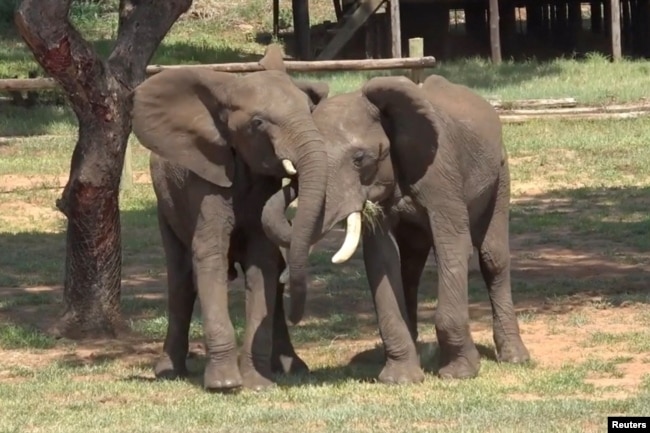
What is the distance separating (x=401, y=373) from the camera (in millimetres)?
8734

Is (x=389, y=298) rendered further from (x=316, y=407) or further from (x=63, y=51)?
(x=63, y=51)

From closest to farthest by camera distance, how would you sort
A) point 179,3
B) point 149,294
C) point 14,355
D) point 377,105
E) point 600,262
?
point 377,105
point 14,355
point 179,3
point 149,294
point 600,262

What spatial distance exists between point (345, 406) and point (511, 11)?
25.2 metres

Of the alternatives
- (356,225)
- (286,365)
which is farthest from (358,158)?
(286,365)

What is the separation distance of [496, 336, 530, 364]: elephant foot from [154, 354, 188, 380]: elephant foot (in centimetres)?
203

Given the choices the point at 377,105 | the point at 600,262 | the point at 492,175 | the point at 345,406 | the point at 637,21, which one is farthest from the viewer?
the point at 637,21

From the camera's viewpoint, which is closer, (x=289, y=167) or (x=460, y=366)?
(x=289, y=167)

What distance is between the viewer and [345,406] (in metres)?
8.01

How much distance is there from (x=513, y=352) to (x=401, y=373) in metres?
1.05

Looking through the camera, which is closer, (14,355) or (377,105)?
(377,105)

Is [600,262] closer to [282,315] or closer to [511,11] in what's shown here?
[282,315]

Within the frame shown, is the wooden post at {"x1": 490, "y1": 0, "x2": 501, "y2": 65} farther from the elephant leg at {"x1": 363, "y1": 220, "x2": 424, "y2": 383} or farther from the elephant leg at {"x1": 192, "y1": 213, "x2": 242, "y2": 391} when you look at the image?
the elephant leg at {"x1": 192, "y1": 213, "x2": 242, "y2": 391}

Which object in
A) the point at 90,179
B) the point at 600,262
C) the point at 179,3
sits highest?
the point at 179,3

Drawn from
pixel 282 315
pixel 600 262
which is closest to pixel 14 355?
pixel 282 315
